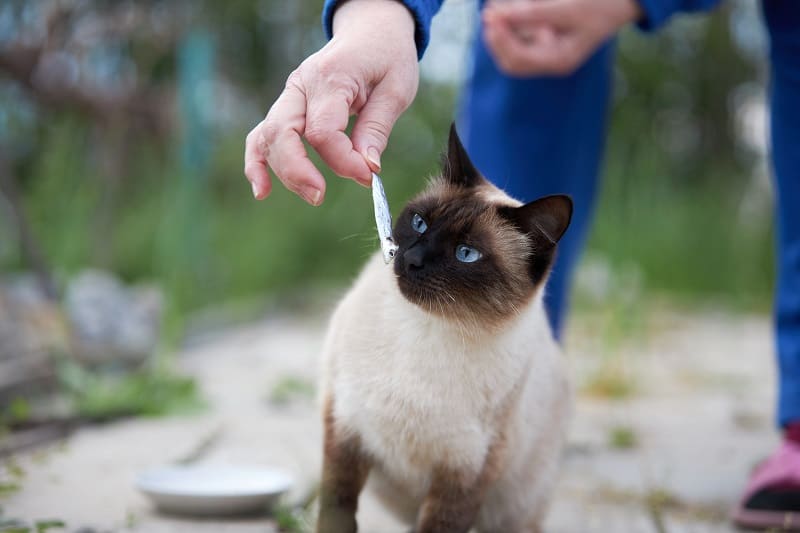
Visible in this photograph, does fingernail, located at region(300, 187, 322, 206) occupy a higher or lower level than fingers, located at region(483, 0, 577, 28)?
lower

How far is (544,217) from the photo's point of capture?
1688 mm

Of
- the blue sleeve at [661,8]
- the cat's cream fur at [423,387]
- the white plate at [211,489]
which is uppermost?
the blue sleeve at [661,8]

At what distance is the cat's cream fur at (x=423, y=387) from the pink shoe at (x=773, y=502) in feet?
2.46

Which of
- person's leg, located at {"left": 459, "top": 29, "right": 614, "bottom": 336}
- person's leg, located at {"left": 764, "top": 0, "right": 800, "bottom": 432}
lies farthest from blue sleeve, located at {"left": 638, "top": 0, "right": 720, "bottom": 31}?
person's leg, located at {"left": 459, "top": 29, "right": 614, "bottom": 336}

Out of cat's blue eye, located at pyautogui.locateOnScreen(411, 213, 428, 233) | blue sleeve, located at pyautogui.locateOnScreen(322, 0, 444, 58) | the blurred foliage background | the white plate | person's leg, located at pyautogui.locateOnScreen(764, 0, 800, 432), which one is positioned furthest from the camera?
the blurred foliage background

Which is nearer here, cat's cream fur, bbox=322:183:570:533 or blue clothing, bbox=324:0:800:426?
cat's cream fur, bbox=322:183:570:533

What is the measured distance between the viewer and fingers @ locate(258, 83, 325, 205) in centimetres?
138

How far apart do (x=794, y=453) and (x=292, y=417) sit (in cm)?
176

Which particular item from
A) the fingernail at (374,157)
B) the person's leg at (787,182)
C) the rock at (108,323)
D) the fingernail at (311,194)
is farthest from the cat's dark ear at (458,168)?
the rock at (108,323)

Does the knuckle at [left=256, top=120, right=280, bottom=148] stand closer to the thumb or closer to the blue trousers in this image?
the thumb

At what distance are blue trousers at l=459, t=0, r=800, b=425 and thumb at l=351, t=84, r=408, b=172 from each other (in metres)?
1.07

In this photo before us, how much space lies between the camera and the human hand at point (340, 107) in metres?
1.40

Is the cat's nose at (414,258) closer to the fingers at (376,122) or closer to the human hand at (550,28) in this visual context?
the fingers at (376,122)

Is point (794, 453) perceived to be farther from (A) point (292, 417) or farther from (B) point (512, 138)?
(A) point (292, 417)
